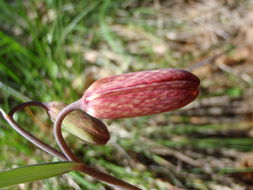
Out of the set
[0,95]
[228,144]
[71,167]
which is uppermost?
[71,167]

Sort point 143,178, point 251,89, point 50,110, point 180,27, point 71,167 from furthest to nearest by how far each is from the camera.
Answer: point 180,27, point 251,89, point 143,178, point 50,110, point 71,167

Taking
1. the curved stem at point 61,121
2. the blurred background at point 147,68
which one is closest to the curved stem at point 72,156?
the curved stem at point 61,121

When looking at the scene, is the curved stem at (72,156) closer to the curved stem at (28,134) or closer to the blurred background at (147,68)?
the curved stem at (28,134)

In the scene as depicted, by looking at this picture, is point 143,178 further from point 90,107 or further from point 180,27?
point 180,27

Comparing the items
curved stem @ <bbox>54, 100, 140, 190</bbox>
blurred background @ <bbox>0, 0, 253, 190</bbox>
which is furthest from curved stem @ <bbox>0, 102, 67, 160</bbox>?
blurred background @ <bbox>0, 0, 253, 190</bbox>

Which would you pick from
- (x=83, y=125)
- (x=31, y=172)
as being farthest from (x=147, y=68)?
(x=31, y=172)

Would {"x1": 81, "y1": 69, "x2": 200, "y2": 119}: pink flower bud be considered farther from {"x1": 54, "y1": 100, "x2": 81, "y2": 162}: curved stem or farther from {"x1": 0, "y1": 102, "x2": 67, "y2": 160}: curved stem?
{"x1": 0, "y1": 102, "x2": 67, "y2": 160}: curved stem

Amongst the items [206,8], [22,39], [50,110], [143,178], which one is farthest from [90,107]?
[206,8]
